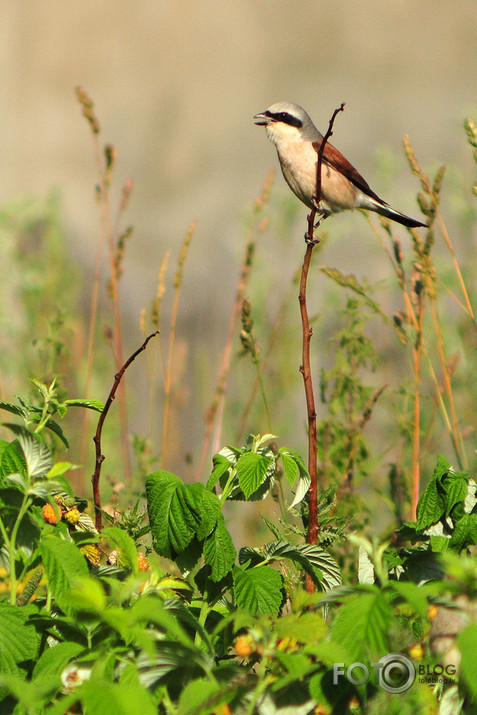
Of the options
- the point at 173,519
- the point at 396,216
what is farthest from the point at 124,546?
the point at 396,216

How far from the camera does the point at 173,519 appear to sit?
4.32 feet

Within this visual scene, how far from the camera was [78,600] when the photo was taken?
37.9 inches

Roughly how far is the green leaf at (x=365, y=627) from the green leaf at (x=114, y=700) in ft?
0.91

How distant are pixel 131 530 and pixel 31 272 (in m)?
2.33

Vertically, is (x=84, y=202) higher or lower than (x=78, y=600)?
higher

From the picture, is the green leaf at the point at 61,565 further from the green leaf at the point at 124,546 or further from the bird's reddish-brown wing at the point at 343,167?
the bird's reddish-brown wing at the point at 343,167

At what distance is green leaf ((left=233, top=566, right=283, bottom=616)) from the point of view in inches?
49.6

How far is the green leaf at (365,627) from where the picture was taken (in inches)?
38.2

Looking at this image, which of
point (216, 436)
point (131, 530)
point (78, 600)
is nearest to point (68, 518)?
point (131, 530)

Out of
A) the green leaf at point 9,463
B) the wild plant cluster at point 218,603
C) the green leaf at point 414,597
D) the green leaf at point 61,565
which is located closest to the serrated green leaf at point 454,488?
the wild plant cluster at point 218,603

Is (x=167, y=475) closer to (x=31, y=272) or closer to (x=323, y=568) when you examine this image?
(x=323, y=568)

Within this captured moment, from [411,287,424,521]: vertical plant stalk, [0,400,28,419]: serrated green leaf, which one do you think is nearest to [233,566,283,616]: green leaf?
[0,400,28,419]: serrated green leaf

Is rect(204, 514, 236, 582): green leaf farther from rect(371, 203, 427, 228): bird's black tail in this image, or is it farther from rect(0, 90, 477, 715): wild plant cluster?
rect(371, 203, 427, 228): bird's black tail

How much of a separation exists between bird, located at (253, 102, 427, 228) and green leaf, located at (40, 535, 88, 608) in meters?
2.30
